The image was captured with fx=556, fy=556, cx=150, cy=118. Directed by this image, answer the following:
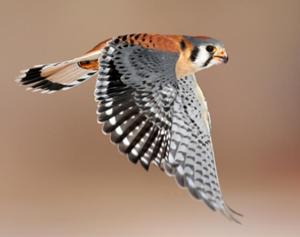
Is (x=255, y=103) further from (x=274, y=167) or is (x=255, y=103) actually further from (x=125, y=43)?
(x=125, y=43)

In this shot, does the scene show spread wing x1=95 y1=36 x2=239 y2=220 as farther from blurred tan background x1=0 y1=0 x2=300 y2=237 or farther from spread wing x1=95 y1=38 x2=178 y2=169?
blurred tan background x1=0 y1=0 x2=300 y2=237

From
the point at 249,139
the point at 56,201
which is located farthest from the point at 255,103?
the point at 56,201

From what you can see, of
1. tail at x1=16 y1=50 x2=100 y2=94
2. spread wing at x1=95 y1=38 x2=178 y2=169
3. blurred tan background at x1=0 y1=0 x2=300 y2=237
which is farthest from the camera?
blurred tan background at x1=0 y1=0 x2=300 y2=237

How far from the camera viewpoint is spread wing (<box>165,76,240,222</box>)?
101 cm

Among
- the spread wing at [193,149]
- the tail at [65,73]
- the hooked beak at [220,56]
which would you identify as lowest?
the spread wing at [193,149]

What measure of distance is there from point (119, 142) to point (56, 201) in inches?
16.2

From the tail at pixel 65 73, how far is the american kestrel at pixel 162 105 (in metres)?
0.04

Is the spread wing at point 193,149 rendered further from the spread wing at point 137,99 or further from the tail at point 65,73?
the tail at point 65,73

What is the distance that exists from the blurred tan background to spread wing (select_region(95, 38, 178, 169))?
28cm

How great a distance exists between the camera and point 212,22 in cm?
133

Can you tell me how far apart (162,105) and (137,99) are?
0.05 meters

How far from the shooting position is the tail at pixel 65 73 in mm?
1150

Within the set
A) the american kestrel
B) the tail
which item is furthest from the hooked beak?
the tail

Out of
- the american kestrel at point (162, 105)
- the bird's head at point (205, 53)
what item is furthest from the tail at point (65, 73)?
the bird's head at point (205, 53)
